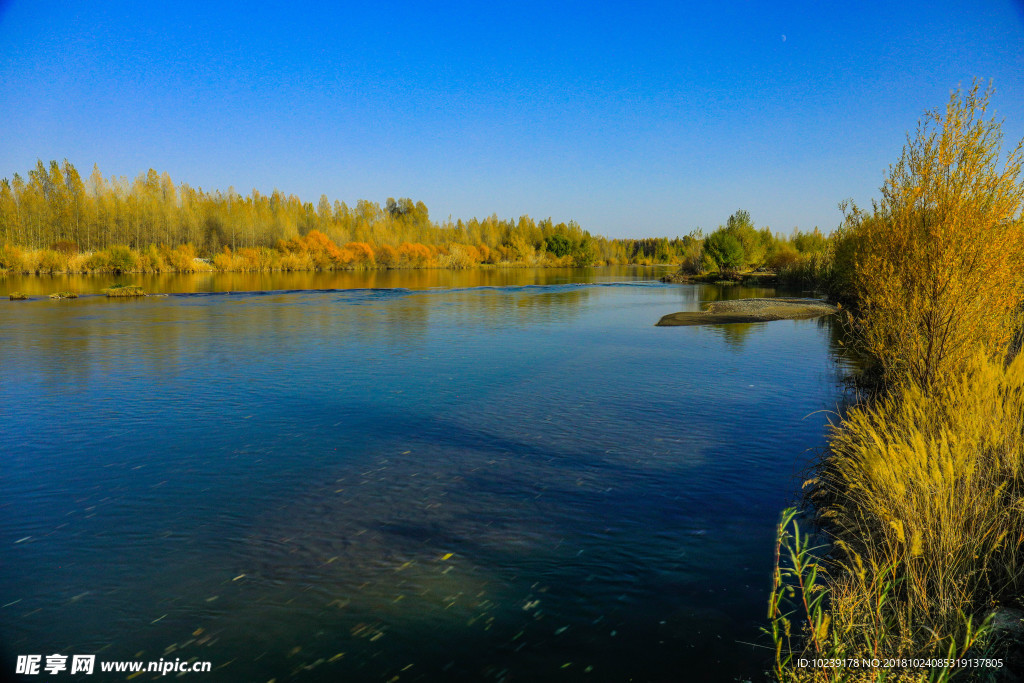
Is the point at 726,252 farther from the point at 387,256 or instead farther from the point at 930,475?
the point at 387,256

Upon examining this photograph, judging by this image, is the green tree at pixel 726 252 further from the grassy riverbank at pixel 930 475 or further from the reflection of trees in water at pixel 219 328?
the grassy riverbank at pixel 930 475

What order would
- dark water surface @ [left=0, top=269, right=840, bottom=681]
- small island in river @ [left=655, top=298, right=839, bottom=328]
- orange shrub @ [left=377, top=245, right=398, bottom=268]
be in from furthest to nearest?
orange shrub @ [left=377, top=245, right=398, bottom=268], small island in river @ [left=655, top=298, right=839, bottom=328], dark water surface @ [left=0, top=269, right=840, bottom=681]

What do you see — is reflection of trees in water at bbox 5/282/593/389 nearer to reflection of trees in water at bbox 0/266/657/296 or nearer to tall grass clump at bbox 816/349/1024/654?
reflection of trees in water at bbox 0/266/657/296

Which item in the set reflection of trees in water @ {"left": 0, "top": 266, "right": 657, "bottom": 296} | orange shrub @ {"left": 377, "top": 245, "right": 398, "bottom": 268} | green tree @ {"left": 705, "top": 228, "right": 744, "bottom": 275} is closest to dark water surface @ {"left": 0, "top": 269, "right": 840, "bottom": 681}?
reflection of trees in water @ {"left": 0, "top": 266, "right": 657, "bottom": 296}

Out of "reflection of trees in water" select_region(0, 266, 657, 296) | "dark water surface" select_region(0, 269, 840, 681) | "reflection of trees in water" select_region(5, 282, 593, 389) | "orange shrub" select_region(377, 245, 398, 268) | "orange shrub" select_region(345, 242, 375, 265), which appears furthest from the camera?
"orange shrub" select_region(377, 245, 398, 268)

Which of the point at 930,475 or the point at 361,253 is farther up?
the point at 361,253

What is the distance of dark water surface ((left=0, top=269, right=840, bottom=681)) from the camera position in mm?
5656

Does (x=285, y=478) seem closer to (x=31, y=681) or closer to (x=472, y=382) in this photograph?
(x=31, y=681)

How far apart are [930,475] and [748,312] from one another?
3027 cm

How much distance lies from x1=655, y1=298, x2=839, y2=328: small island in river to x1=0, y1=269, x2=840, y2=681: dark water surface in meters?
13.2

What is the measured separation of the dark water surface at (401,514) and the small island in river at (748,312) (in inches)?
519

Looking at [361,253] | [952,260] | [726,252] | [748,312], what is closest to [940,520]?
[952,260]

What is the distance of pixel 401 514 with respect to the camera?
8.36m

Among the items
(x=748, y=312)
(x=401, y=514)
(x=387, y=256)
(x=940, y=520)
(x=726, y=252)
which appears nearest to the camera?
(x=940, y=520)
